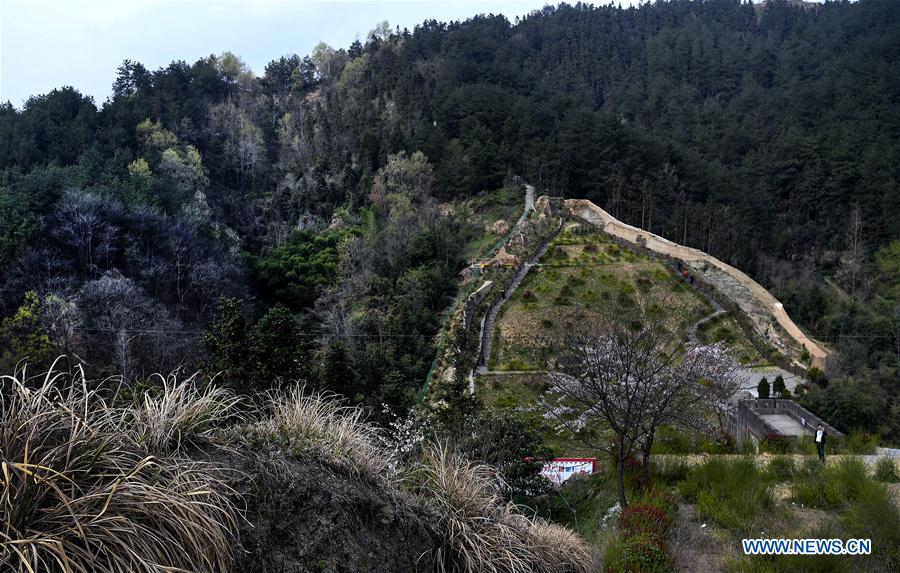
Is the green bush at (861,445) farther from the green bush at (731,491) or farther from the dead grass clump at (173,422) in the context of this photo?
the dead grass clump at (173,422)

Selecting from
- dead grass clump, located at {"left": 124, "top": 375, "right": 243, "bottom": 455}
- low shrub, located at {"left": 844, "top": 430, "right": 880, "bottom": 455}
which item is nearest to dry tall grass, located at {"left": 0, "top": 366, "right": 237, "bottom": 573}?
dead grass clump, located at {"left": 124, "top": 375, "right": 243, "bottom": 455}

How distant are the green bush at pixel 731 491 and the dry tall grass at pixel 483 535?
1.86 meters

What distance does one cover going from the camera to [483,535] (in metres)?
4.60

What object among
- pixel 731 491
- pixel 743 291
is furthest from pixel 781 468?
pixel 743 291

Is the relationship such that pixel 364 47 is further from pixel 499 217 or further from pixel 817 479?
pixel 817 479

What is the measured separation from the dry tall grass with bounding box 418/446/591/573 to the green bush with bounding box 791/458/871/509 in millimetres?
2993

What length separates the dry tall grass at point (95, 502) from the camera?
8.68 feet

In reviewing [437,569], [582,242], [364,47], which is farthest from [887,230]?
[364,47]

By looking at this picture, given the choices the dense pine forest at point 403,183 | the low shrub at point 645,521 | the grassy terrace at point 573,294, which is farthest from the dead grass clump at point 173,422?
the grassy terrace at point 573,294

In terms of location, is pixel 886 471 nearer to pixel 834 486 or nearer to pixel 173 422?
pixel 834 486

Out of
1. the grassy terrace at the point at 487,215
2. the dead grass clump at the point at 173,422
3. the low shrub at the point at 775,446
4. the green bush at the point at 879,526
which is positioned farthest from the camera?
the grassy terrace at the point at 487,215

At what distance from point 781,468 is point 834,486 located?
47.0 inches

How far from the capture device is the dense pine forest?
89.2 feet

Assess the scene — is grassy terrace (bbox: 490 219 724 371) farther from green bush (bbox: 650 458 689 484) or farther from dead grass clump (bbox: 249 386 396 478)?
dead grass clump (bbox: 249 386 396 478)
